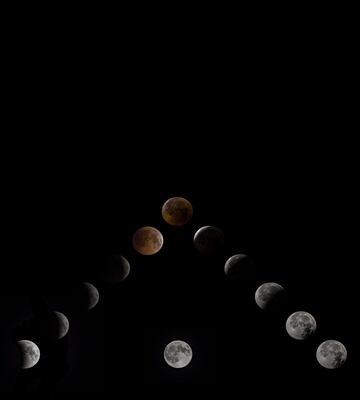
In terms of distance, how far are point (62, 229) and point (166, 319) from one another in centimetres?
201

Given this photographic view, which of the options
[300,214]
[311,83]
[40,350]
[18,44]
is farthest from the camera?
[300,214]

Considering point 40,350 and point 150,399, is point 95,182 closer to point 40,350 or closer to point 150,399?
point 40,350

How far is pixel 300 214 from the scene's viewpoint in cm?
588

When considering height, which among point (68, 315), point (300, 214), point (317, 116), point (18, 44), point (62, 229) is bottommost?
point (68, 315)

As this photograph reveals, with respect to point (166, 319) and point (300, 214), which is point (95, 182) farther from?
point (300, 214)

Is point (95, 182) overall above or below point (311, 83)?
below

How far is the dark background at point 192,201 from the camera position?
212 inches

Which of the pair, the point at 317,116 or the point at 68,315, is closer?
the point at 68,315

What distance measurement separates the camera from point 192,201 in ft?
19.2

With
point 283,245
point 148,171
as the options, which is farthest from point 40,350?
point 283,245

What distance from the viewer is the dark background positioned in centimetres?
539

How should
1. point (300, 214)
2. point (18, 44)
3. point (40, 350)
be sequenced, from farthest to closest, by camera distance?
point (300, 214) < point (18, 44) < point (40, 350)

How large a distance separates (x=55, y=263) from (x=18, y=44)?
3.00 metres

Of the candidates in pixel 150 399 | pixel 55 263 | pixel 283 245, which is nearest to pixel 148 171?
pixel 55 263
